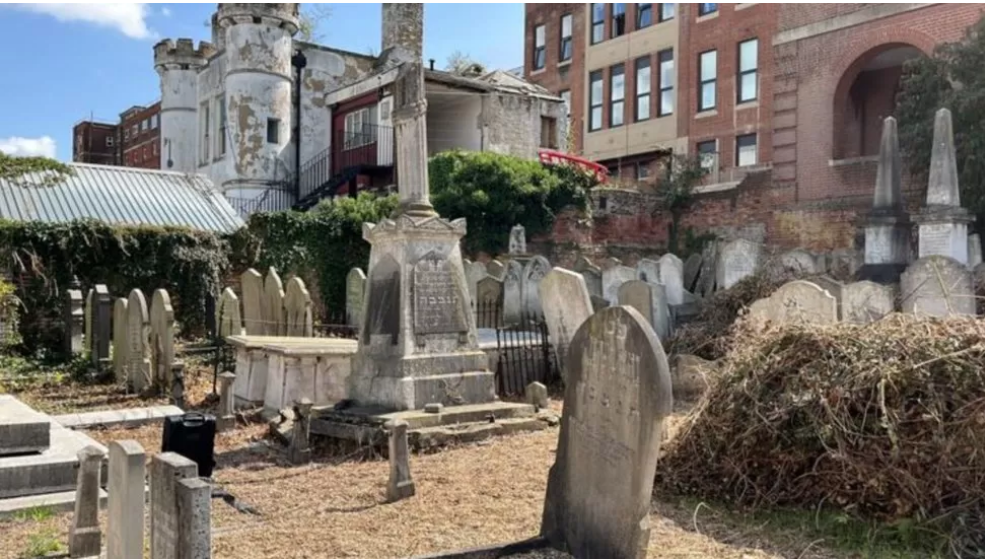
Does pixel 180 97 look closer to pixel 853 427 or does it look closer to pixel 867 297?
pixel 867 297

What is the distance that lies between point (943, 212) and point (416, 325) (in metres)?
11.7

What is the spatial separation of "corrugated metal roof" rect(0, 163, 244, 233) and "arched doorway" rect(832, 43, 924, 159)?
788 inches

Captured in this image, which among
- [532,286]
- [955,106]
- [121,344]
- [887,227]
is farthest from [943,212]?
[121,344]

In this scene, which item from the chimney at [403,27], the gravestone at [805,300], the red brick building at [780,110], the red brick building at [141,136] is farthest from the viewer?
the red brick building at [141,136]

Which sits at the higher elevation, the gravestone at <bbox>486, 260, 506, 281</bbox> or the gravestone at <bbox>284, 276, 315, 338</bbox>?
the gravestone at <bbox>486, 260, 506, 281</bbox>

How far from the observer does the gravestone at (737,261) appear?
54.3 ft

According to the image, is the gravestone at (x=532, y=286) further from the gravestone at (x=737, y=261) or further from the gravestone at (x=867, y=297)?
the gravestone at (x=867, y=297)

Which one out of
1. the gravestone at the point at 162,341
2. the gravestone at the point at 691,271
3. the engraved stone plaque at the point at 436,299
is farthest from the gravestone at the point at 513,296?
the engraved stone plaque at the point at 436,299

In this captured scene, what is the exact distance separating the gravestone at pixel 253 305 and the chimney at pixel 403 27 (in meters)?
17.7

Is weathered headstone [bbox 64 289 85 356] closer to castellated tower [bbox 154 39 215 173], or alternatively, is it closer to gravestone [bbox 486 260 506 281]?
gravestone [bbox 486 260 506 281]

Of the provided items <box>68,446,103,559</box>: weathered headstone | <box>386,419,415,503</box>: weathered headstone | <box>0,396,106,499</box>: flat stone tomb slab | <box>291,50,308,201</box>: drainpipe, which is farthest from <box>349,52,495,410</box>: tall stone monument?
<box>291,50,308,201</box>: drainpipe

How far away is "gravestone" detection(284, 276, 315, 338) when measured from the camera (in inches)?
541

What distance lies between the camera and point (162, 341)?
12.7m

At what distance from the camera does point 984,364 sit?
551 cm
